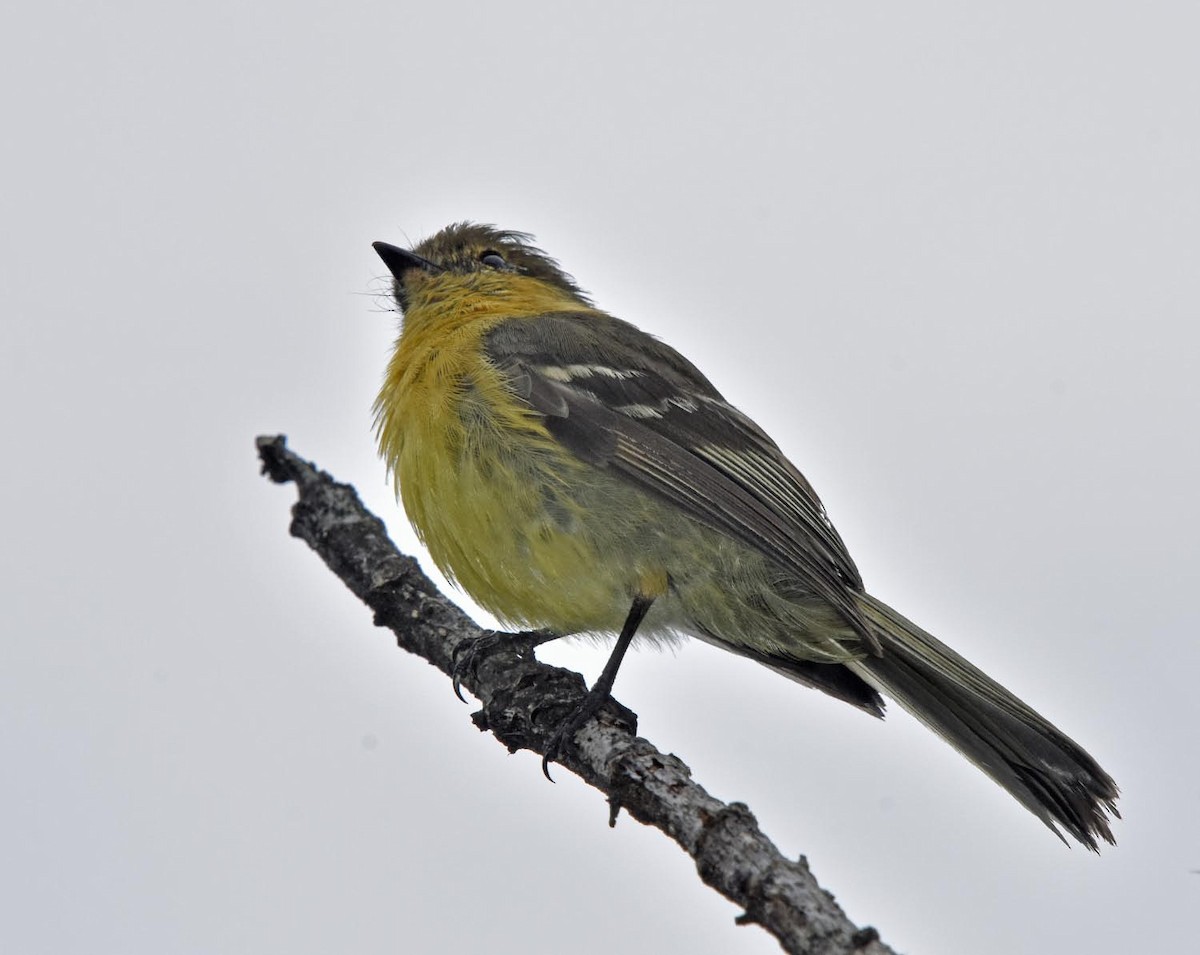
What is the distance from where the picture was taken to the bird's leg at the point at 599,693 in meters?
5.62

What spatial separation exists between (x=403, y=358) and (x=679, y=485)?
1986 millimetres

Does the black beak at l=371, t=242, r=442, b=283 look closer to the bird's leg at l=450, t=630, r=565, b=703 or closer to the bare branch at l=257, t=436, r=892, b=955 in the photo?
the bare branch at l=257, t=436, r=892, b=955

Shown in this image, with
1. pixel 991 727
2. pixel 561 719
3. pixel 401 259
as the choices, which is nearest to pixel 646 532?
pixel 561 719

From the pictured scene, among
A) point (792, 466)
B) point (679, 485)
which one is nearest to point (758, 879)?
point (679, 485)

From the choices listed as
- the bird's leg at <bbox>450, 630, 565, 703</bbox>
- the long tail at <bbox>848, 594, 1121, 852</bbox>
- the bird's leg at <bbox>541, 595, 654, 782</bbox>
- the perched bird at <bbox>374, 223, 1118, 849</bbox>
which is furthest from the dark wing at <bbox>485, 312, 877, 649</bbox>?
the bird's leg at <bbox>450, 630, 565, 703</bbox>

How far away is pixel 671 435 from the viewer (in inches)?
280

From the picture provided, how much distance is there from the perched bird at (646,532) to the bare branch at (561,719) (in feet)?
0.78

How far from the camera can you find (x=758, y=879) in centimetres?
391

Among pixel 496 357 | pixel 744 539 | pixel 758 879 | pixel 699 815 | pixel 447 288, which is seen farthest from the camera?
pixel 447 288

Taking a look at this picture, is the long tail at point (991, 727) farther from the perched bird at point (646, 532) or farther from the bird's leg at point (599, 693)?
the bird's leg at point (599, 693)

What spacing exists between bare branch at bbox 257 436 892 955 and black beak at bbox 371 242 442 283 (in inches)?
64.7

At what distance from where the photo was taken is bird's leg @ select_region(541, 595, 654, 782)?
5.62 m

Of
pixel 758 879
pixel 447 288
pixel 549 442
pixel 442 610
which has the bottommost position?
pixel 758 879

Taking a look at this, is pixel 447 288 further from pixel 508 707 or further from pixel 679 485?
pixel 508 707
